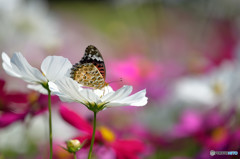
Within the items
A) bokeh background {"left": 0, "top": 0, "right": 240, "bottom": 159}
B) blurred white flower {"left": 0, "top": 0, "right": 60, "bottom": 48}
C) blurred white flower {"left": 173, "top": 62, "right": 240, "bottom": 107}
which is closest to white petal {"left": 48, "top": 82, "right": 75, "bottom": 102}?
bokeh background {"left": 0, "top": 0, "right": 240, "bottom": 159}

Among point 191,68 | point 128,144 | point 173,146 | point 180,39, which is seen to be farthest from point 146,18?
point 128,144

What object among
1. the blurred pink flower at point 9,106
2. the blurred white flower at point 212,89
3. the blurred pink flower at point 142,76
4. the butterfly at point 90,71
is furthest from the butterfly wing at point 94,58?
the blurred pink flower at point 142,76

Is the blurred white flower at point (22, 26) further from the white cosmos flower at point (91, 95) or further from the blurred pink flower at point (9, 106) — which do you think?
the white cosmos flower at point (91, 95)

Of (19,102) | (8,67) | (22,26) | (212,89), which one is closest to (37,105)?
(19,102)

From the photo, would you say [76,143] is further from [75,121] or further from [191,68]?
[191,68]

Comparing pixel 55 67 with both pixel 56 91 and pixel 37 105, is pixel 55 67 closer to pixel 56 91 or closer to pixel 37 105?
pixel 56 91
